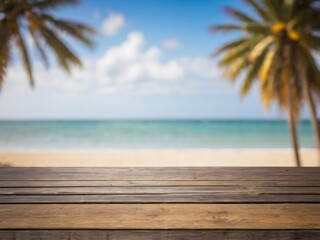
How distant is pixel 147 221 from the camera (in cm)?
146

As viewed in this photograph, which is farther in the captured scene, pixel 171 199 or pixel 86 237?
pixel 171 199

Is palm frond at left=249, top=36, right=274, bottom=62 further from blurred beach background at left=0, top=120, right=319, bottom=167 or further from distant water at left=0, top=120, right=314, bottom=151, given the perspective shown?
distant water at left=0, top=120, right=314, bottom=151

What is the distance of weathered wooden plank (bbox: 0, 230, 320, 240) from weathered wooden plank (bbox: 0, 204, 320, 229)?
1.4 inches

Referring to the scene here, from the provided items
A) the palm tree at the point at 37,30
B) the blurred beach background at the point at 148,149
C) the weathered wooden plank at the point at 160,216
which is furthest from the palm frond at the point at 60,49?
the weathered wooden plank at the point at 160,216

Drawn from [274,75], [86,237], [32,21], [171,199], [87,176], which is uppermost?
[32,21]

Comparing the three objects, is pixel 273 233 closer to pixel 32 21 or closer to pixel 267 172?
pixel 267 172

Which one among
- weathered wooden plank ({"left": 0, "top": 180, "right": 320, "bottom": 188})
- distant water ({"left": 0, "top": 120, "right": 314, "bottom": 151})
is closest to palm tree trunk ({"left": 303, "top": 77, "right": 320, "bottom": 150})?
weathered wooden plank ({"left": 0, "top": 180, "right": 320, "bottom": 188})

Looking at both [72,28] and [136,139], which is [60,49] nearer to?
[72,28]

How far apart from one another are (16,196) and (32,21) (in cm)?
820

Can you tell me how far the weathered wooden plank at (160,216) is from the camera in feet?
4.65

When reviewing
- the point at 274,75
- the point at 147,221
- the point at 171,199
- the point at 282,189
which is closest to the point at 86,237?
the point at 147,221

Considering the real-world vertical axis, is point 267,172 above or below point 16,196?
above

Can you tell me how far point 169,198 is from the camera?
5.82 feet

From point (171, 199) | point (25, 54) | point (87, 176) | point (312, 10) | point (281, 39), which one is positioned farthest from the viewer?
point (25, 54)
